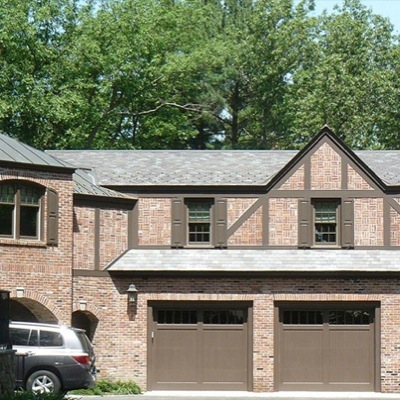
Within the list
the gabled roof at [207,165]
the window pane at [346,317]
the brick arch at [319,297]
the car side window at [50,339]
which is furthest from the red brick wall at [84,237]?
the window pane at [346,317]

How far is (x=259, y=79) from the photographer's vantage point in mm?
60938

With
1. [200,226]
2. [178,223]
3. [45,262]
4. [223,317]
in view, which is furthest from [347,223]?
[45,262]

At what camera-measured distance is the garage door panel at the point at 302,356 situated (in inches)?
1463

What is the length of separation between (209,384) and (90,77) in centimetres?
2203

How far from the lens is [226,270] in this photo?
37.1 m

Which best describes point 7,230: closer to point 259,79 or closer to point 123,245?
point 123,245

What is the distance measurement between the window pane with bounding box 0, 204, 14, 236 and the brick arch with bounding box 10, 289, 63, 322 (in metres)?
1.60

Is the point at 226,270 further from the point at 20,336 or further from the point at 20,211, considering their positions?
the point at 20,336

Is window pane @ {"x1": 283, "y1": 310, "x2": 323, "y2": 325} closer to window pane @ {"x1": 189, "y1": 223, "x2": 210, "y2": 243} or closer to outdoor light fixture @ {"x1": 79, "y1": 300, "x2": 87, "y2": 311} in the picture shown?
window pane @ {"x1": 189, "y1": 223, "x2": 210, "y2": 243}

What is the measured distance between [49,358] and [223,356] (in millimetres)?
8056

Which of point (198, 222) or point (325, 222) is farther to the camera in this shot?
point (198, 222)

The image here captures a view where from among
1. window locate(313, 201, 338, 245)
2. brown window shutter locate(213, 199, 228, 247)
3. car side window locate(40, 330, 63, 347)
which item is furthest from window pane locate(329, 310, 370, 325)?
car side window locate(40, 330, 63, 347)

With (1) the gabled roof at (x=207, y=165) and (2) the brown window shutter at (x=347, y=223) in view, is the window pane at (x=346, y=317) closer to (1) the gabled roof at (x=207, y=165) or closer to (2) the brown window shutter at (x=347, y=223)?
(2) the brown window shutter at (x=347, y=223)

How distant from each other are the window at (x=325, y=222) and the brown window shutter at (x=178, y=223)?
3909 mm
